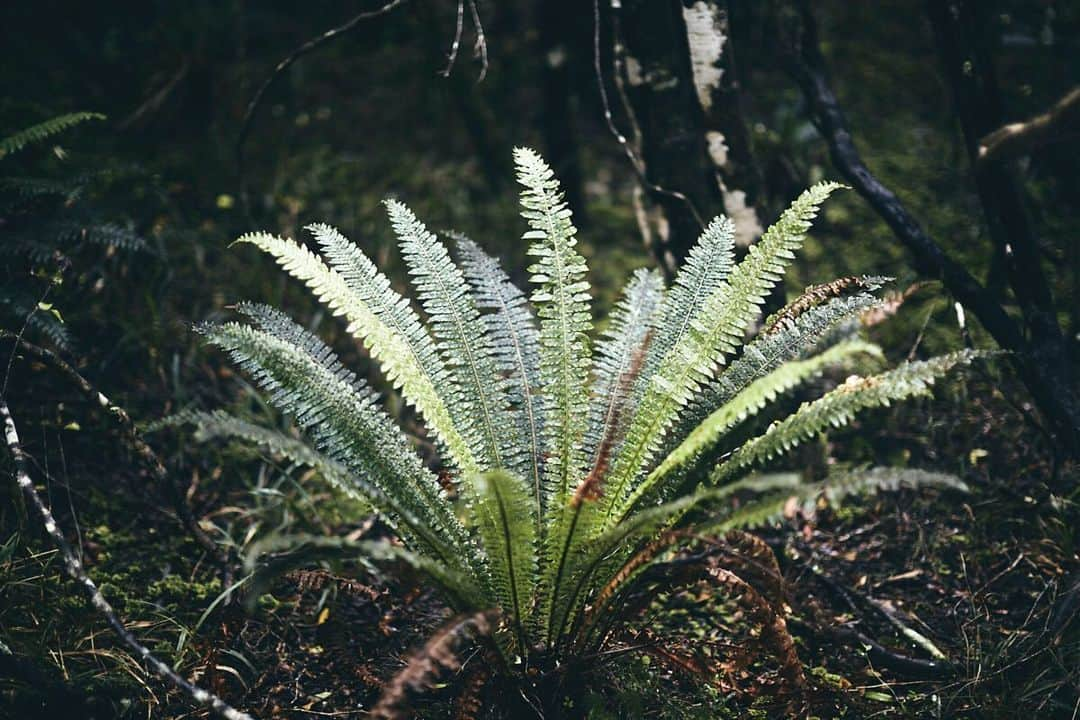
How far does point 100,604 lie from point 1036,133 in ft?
7.45

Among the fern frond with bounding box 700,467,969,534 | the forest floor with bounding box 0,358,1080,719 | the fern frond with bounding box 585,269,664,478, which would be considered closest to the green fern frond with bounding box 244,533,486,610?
the forest floor with bounding box 0,358,1080,719

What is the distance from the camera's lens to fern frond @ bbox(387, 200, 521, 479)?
72.5 inches

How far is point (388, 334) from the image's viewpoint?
1708 millimetres

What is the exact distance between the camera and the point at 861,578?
2.29 metres

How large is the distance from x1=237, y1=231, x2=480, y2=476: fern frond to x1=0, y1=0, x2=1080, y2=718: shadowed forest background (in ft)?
1.15

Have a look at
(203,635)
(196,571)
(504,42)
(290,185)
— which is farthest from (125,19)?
(203,635)

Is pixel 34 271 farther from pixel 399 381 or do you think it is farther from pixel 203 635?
pixel 399 381

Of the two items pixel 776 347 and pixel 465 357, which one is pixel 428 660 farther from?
pixel 776 347

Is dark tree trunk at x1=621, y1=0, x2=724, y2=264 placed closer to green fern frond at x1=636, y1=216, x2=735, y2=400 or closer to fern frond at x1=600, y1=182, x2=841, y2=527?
green fern frond at x1=636, y1=216, x2=735, y2=400

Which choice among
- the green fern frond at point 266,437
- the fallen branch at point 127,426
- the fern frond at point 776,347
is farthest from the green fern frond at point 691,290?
the fallen branch at point 127,426

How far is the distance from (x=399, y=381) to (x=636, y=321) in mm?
604

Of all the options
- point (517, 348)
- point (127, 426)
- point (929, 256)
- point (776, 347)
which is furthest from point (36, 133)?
point (929, 256)

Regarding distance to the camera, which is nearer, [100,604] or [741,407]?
[741,407]

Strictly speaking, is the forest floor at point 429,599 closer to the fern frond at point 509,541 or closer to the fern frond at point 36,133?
the fern frond at point 509,541
